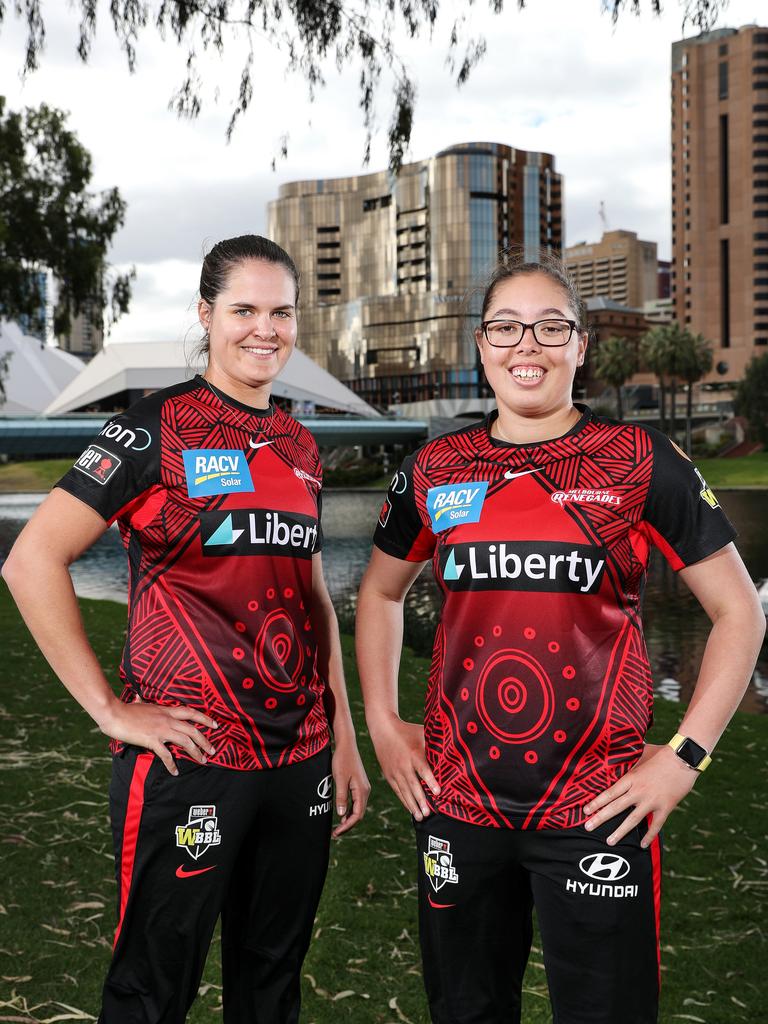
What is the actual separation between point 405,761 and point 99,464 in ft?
3.74

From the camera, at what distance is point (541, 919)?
238 centimetres

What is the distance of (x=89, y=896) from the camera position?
15.5 feet

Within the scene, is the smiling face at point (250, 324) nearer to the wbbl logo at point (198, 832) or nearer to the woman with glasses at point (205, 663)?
the woman with glasses at point (205, 663)

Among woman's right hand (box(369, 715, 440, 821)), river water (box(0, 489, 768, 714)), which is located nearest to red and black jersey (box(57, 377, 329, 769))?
woman's right hand (box(369, 715, 440, 821))

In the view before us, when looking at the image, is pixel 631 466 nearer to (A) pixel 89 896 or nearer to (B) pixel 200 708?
(B) pixel 200 708

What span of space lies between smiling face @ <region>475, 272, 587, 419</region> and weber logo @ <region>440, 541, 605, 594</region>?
15.2 inches

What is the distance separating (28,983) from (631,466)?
3.23m

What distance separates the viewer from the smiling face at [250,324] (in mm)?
2727

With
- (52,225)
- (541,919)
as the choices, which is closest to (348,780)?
(541,919)

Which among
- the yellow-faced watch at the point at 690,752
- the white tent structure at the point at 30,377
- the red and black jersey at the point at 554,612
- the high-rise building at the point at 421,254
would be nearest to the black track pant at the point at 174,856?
the red and black jersey at the point at 554,612

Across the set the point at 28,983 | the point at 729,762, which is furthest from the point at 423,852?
the point at 729,762

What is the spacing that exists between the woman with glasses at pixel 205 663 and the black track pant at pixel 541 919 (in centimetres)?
46

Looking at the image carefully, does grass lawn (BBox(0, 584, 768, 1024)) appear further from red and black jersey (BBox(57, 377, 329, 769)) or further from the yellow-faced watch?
the yellow-faced watch

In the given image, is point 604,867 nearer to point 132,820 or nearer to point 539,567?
point 539,567
